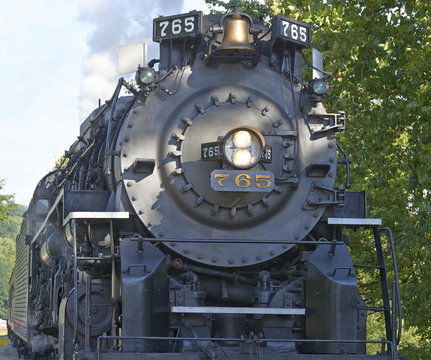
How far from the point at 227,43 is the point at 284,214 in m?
1.72

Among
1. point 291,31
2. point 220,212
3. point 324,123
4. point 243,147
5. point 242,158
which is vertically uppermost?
point 291,31

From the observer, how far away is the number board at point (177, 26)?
7047 millimetres

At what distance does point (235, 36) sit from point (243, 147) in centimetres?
114

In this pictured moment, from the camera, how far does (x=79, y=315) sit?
670 centimetres

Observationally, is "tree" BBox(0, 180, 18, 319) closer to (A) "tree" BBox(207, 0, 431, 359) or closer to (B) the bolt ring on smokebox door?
(A) "tree" BBox(207, 0, 431, 359)

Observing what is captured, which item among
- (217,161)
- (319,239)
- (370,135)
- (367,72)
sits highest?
(367,72)

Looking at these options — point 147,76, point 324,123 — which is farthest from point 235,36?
point 324,123

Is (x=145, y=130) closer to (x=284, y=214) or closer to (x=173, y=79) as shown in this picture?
(x=173, y=79)

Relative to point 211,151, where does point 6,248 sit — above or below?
below

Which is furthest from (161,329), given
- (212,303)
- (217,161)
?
(217,161)

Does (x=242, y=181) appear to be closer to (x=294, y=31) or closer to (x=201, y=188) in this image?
(x=201, y=188)

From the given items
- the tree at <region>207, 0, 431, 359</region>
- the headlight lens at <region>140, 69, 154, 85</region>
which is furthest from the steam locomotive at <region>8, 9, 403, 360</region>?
the tree at <region>207, 0, 431, 359</region>

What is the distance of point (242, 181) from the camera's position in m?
6.64

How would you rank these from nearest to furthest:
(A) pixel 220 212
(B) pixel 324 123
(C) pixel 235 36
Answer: (A) pixel 220 212, (C) pixel 235 36, (B) pixel 324 123
